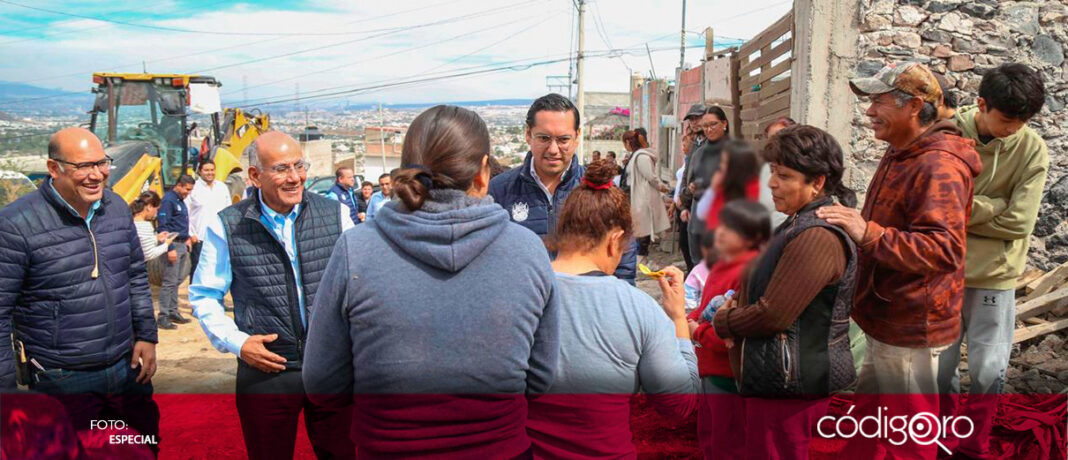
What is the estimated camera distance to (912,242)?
7.79 ft

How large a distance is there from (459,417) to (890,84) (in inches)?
82.9

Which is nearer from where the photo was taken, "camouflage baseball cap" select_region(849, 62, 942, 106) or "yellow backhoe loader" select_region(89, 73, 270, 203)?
"camouflage baseball cap" select_region(849, 62, 942, 106)

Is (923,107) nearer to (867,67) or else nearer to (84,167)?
(867,67)

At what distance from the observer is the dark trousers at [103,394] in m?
2.71

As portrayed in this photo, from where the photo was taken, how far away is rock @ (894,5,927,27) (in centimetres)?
467

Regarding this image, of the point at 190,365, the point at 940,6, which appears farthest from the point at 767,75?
the point at 190,365

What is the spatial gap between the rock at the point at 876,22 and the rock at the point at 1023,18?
86 centimetres

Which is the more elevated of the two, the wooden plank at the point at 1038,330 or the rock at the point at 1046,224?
the rock at the point at 1046,224

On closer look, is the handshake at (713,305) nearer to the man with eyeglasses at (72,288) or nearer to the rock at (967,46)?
the man with eyeglasses at (72,288)

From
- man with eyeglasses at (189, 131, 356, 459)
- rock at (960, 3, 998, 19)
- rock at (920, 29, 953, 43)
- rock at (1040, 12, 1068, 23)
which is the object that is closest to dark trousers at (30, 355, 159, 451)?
man with eyeglasses at (189, 131, 356, 459)

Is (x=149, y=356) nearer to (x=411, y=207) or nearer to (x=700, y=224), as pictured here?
(x=411, y=207)

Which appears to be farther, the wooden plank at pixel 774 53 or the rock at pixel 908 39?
the wooden plank at pixel 774 53

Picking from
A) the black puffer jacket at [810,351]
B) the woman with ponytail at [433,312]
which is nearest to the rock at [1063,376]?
the black puffer jacket at [810,351]

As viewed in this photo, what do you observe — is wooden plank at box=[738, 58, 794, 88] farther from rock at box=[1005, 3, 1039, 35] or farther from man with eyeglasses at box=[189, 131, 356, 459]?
man with eyeglasses at box=[189, 131, 356, 459]
